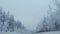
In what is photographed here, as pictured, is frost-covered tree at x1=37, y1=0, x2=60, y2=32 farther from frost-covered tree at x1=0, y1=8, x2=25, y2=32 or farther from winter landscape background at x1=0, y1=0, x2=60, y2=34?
frost-covered tree at x1=0, y1=8, x2=25, y2=32

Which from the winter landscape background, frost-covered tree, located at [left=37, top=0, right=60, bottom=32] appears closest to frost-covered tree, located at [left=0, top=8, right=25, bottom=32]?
the winter landscape background

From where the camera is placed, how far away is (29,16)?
11.1 feet

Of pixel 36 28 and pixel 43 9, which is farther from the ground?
pixel 43 9

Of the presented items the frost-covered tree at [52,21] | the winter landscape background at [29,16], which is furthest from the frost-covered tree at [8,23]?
the frost-covered tree at [52,21]

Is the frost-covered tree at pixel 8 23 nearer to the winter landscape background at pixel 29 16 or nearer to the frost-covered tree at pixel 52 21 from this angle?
the winter landscape background at pixel 29 16

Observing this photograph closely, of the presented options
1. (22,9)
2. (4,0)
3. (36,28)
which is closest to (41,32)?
(36,28)

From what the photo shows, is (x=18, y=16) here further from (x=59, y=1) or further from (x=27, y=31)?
(x=59, y=1)

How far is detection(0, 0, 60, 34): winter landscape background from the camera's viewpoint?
10.9ft

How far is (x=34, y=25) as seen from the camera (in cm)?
343

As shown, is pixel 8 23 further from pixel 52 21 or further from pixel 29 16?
pixel 52 21

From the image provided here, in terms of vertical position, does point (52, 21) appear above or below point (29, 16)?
below

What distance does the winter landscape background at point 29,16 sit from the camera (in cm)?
331

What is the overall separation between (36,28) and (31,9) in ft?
2.22

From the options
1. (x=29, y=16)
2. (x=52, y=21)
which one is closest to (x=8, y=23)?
(x=29, y=16)
